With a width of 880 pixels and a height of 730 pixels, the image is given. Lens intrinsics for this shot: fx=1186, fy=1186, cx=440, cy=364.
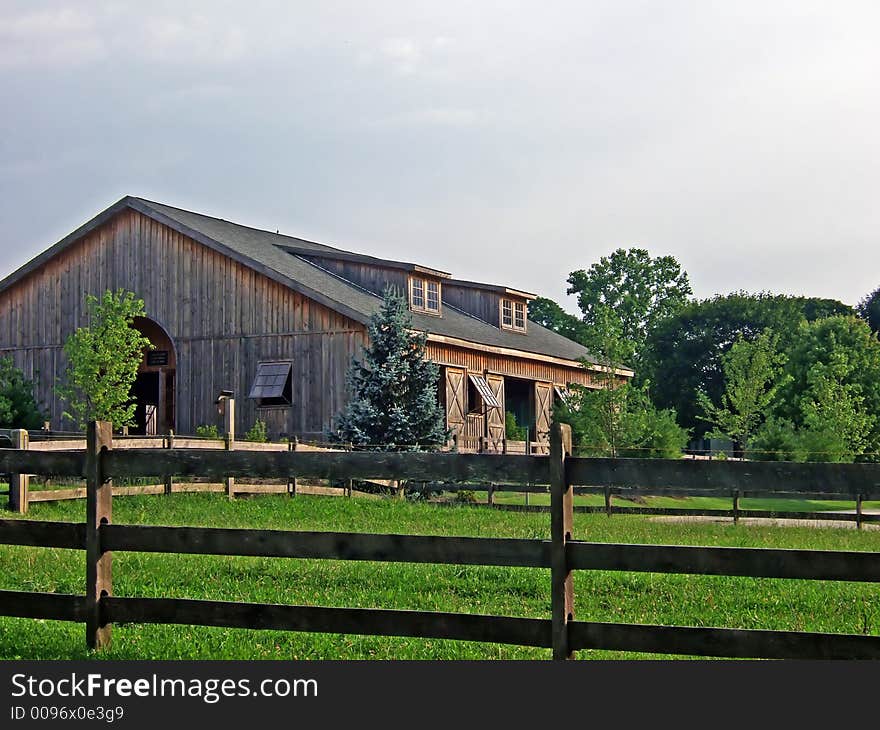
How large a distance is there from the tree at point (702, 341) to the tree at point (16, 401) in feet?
121

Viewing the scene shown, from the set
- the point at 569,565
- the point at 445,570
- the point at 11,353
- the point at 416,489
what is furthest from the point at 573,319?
the point at 569,565

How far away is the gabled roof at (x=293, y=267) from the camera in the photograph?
34.4 metres

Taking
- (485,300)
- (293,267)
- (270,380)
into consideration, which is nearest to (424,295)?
(293,267)

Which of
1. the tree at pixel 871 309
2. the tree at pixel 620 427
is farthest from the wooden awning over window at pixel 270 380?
the tree at pixel 871 309

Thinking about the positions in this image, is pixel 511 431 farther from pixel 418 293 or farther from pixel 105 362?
pixel 105 362

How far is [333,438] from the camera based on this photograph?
31406mm

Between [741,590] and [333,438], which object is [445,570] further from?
[333,438]

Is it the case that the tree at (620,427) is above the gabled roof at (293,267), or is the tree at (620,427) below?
below

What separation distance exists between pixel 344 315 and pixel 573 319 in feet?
185

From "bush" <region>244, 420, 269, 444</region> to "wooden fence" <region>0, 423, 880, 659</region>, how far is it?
22016 mm

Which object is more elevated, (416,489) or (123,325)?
(123,325)

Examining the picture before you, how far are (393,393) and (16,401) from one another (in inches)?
488

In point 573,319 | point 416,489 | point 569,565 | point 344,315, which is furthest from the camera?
point 573,319

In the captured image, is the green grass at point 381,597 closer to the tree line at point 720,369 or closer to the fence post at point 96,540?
the fence post at point 96,540
